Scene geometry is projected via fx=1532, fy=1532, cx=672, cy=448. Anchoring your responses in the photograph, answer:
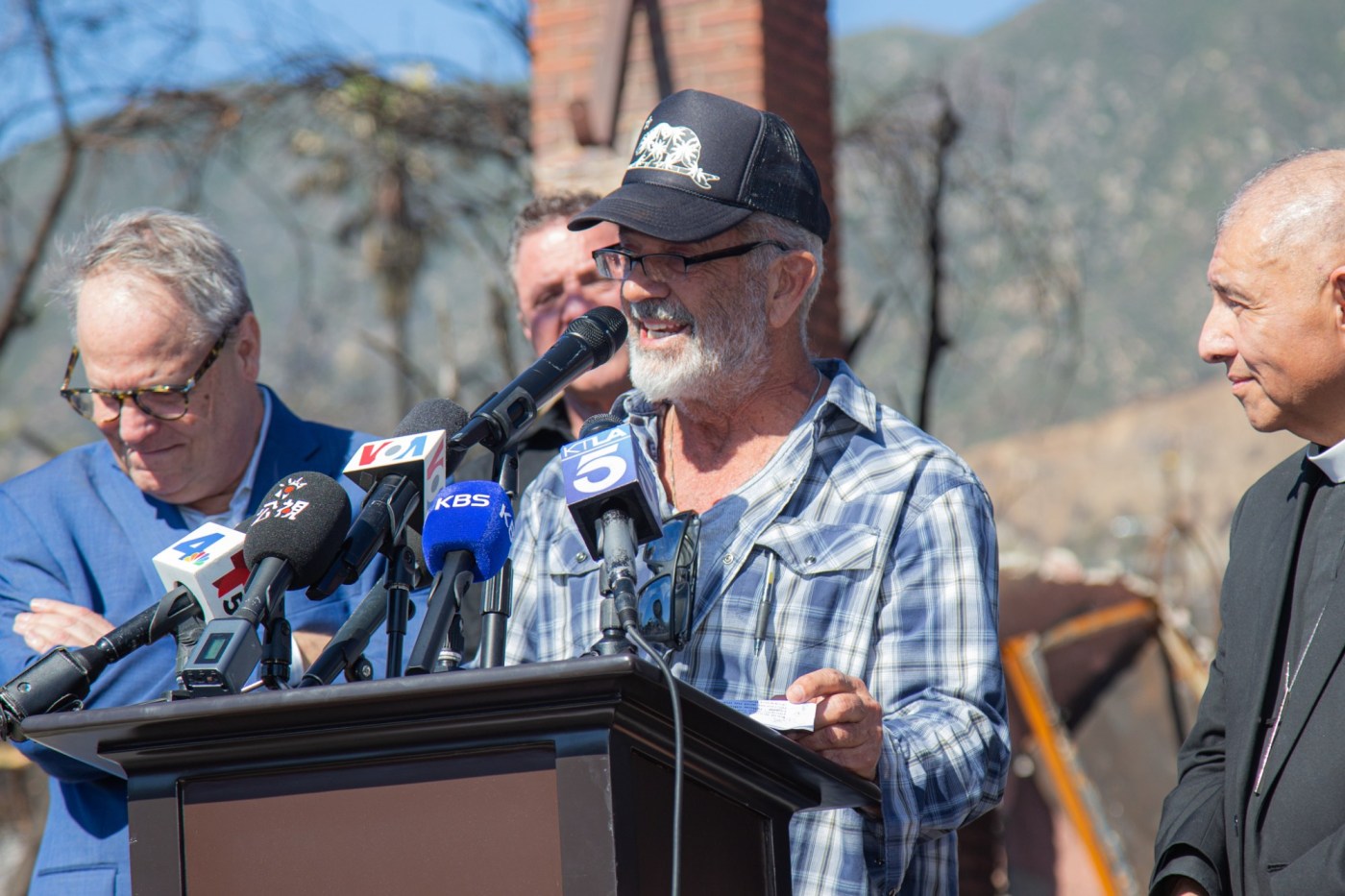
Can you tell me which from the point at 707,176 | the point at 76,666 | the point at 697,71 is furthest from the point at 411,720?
the point at 697,71

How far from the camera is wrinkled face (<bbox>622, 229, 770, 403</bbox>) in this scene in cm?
279

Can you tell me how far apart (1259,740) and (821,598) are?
742 mm

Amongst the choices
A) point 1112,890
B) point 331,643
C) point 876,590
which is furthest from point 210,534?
point 1112,890

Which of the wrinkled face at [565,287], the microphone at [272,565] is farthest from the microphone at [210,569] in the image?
the wrinkled face at [565,287]

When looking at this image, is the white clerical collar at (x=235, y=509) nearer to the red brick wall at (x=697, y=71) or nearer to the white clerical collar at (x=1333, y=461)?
the white clerical collar at (x=1333, y=461)

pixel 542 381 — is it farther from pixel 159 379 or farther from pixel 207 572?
pixel 159 379

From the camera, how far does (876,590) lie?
8.50ft

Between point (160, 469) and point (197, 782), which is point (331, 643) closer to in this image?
point (197, 782)

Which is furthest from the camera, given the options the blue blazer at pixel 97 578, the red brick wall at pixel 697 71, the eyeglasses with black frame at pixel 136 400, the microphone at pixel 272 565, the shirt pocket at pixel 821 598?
the red brick wall at pixel 697 71

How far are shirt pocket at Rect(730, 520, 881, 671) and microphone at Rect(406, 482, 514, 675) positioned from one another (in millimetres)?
724

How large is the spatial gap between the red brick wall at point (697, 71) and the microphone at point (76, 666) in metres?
4.57

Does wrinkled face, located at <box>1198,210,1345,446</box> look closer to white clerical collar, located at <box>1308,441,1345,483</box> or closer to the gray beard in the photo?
white clerical collar, located at <box>1308,441,1345,483</box>

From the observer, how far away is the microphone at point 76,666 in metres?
2.07

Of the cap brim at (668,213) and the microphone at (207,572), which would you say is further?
the cap brim at (668,213)
